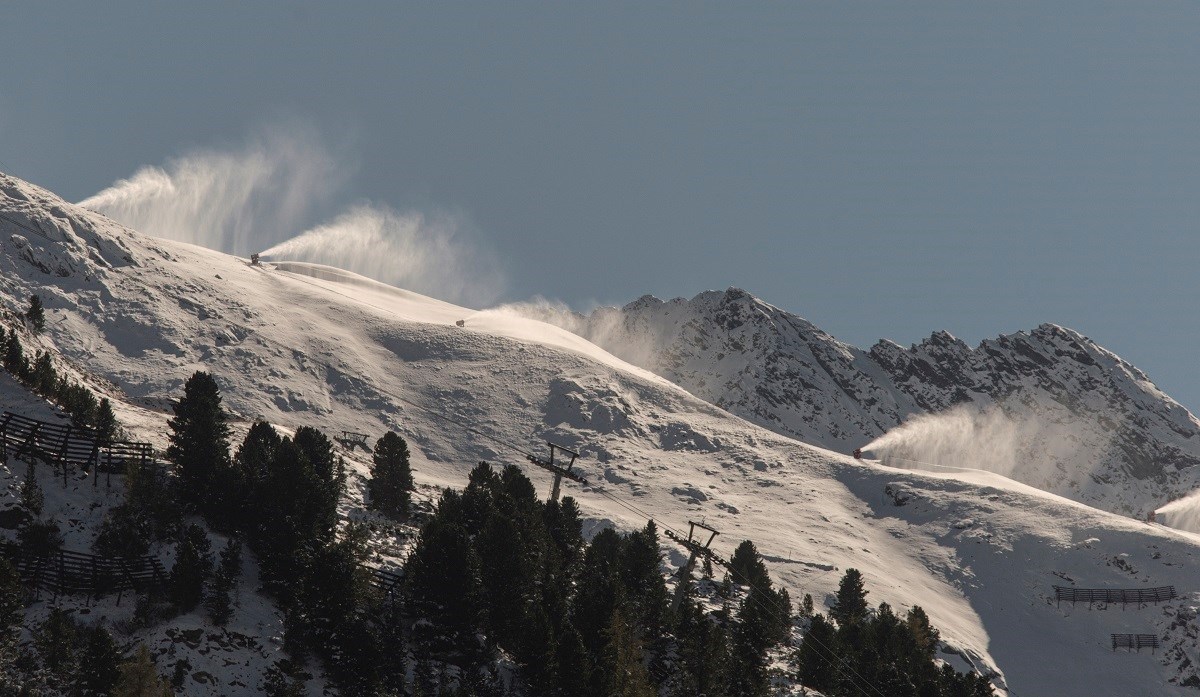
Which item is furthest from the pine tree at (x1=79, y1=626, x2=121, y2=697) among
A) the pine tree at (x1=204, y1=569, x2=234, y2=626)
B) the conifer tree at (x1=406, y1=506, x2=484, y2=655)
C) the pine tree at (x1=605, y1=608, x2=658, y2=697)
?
the pine tree at (x1=605, y1=608, x2=658, y2=697)

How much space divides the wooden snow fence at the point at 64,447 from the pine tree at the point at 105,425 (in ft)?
1.11

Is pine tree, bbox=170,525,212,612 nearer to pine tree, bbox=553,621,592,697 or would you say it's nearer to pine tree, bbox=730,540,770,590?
pine tree, bbox=553,621,592,697

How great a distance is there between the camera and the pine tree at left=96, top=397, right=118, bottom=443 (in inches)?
2468

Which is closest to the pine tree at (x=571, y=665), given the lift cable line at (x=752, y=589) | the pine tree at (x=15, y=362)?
the lift cable line at (x=752, y=589)

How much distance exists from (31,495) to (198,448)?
28.4ft

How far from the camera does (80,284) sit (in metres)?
125

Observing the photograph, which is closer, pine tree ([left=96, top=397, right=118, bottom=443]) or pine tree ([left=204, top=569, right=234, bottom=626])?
pine tree ([left=204, top=569, right=234, bottom=626])

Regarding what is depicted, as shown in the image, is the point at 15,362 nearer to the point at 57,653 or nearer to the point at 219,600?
the point at 219,600

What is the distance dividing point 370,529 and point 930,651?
36.0m

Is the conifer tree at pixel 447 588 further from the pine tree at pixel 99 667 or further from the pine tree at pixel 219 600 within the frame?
the pine tree at pixel 99 667

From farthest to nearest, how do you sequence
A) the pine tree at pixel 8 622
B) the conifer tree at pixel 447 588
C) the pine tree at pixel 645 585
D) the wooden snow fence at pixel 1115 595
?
1. the wooden snow fence at pixel 1115 595
2. the pine tree at pixel 645 585
3. the conifer tree at pixel 447 588
4. the pine tree at pixel 8 622

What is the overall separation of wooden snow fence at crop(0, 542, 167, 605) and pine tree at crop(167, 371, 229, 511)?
679 centimetres

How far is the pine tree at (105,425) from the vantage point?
62.7m

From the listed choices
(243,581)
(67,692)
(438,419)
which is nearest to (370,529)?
(243,581)
